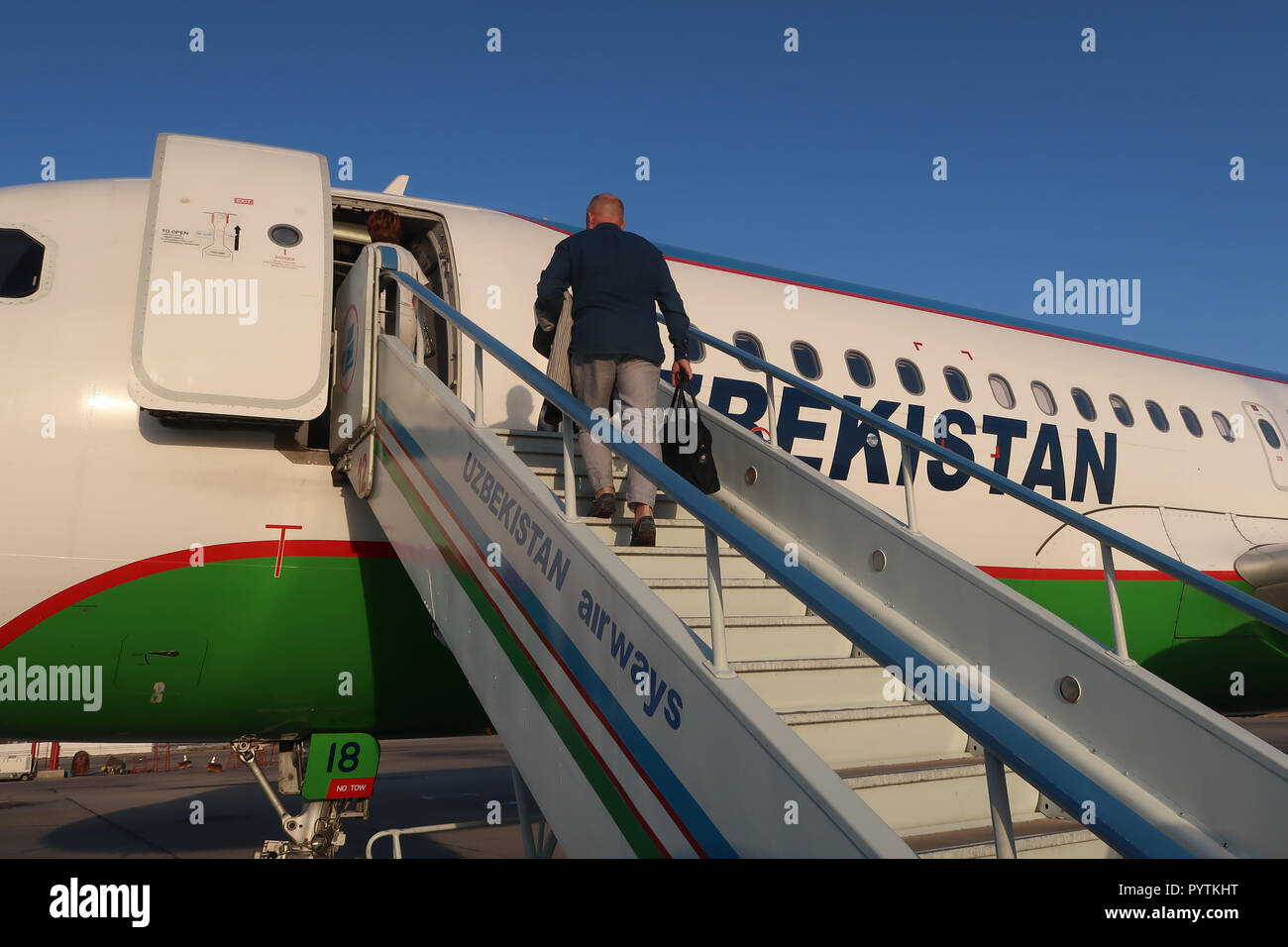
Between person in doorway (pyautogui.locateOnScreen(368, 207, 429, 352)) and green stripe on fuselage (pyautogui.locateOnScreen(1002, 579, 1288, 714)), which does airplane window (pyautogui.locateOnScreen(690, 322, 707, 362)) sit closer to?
person in doorway (pyautogui.locateOnScreen(368, 207, 429, 352))

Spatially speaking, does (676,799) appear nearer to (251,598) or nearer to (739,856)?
(739,856)

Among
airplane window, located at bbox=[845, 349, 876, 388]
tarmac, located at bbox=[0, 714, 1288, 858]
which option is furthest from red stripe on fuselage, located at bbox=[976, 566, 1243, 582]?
tarmac, located at bbox=[0, 714, 1288, 858]

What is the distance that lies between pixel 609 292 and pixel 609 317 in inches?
5.4

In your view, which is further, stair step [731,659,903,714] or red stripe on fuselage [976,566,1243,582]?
red stripe on fuselage [976,566,1243,582]

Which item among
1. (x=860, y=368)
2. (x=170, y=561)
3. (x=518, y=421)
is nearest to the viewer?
(x=170, y=561)

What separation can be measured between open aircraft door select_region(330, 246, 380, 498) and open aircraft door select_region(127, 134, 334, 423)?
0.19 m

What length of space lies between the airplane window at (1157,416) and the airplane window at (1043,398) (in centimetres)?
147

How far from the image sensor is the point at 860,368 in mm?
8250

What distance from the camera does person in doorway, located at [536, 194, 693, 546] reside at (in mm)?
4969

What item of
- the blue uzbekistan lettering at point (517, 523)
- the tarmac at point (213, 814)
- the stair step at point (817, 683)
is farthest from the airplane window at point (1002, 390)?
the tarmac at point (213, 814)

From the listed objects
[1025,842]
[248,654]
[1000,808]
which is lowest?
[1025,842]

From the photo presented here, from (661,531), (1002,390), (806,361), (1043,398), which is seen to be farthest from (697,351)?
(1043,398)

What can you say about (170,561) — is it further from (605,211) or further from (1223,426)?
(1223,426)
